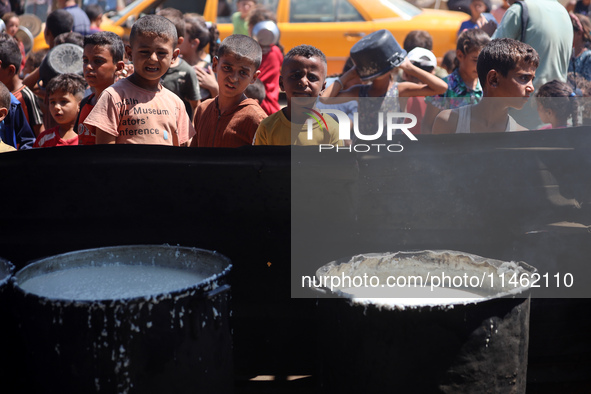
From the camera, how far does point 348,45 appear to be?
28.9 feet

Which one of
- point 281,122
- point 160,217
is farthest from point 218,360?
point 281,122

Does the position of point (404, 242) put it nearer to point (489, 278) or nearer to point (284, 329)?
point (489, 278)

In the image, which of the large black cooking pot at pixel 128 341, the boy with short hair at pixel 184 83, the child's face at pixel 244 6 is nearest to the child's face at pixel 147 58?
the boy with short hair at pixel 184 83

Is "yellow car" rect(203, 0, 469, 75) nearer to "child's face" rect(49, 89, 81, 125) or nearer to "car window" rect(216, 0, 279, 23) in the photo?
"car window" rect(216, 0, 279, 23)

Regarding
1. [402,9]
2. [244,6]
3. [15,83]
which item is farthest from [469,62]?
[244,6]

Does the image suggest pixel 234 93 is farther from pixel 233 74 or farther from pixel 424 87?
pixel 424 87

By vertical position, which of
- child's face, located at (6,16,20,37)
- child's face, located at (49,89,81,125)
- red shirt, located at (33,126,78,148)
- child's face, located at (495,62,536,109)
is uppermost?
child's face, located at (6,16,20,37)

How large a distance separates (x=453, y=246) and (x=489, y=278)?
26 centimetres

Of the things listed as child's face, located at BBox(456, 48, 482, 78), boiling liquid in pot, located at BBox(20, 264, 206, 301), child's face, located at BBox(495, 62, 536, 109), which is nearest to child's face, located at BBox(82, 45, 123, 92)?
boiling liquid in pot, located at BBox(20, 264, 206, 301)

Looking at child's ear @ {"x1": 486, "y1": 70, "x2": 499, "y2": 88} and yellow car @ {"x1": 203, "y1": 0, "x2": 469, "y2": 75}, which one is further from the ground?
yellow car @ {"x1": 203, "y1": 0, "x2": 469, "y2": 75}

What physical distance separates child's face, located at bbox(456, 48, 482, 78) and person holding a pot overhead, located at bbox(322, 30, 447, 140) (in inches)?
10.6

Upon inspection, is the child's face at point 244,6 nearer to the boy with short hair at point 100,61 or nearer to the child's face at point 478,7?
the child's face at point 478,7

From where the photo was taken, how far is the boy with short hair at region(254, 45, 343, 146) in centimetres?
333

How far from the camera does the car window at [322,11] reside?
8.94 m
